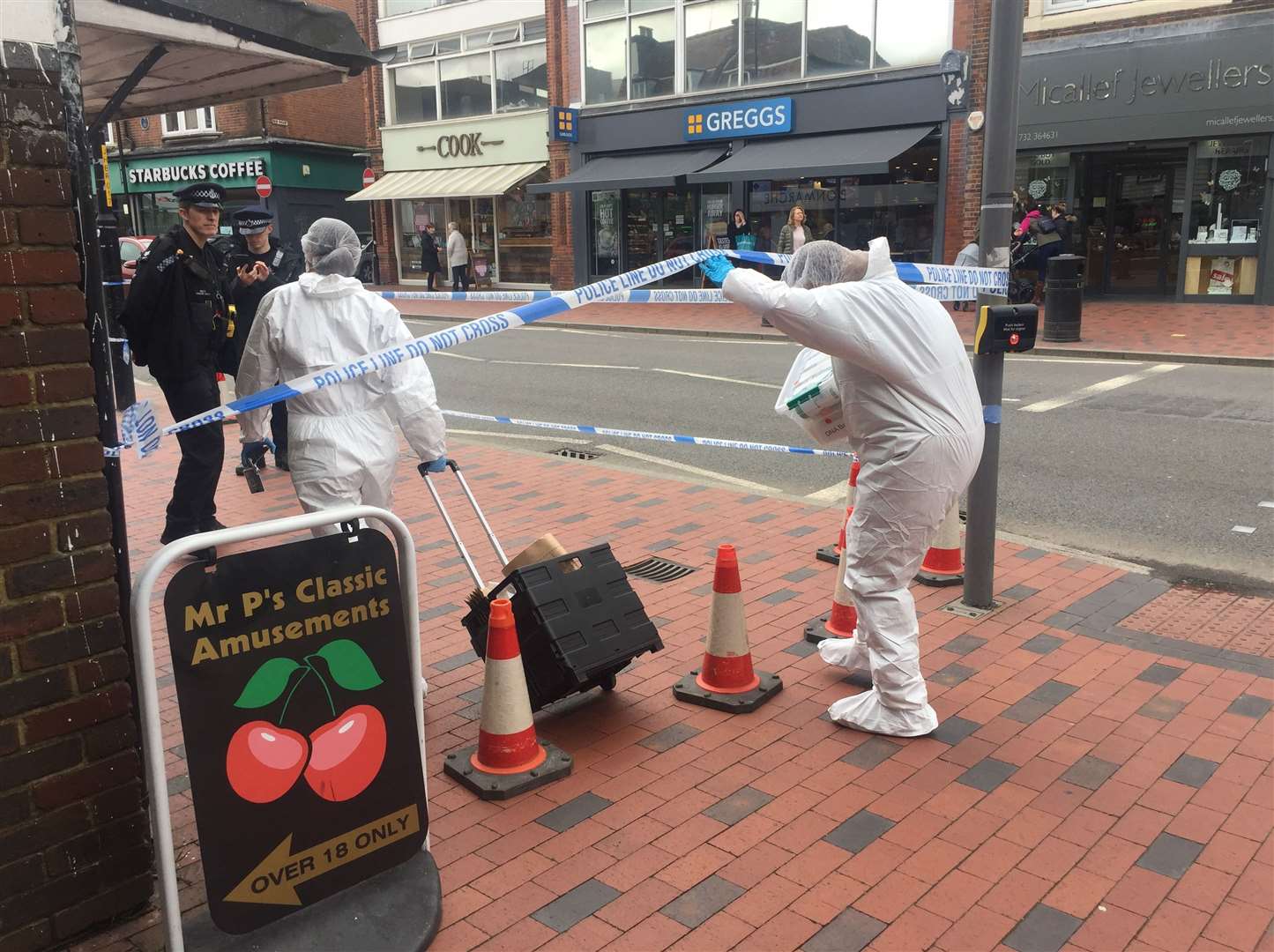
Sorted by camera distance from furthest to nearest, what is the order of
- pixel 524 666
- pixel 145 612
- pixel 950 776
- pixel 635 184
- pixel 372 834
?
pixel 635 184 < pixel 524 666 < pixel 950 776 < pixel 372 834 < pixel 145 612

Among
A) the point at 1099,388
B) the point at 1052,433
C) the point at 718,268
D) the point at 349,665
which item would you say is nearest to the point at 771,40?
the point at 1099,388

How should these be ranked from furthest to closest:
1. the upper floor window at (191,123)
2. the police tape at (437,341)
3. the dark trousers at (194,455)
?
the upper floor window at (191,123) → the dark trousers at (194,455) → the police tape at (437,341)

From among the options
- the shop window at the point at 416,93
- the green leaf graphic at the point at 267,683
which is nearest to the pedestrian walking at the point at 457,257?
the shop window at the point at 416,93

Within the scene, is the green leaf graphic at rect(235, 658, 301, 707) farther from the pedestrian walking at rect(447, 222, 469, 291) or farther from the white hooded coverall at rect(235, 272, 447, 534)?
the pedestrian walking at rect(447, 222, 469, 291)

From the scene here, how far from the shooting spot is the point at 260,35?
3908mm

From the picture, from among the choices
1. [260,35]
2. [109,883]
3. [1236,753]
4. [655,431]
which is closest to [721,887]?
[109,883]

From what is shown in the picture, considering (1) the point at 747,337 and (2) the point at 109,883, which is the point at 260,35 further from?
(1) the point at 747,337

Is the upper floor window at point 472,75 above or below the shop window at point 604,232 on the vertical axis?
above

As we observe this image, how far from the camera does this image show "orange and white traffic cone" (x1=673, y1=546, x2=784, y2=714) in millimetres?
4312

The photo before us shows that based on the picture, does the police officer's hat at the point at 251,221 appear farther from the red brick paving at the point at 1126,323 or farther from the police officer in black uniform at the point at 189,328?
the red brick paving at the point at 1126,323

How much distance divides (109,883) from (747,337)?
51.3 feet

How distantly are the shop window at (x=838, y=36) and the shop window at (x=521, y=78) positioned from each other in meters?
7.95

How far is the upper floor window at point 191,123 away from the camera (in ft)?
111

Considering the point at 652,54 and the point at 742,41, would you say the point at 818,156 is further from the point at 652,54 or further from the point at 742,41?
the point at 652,54
